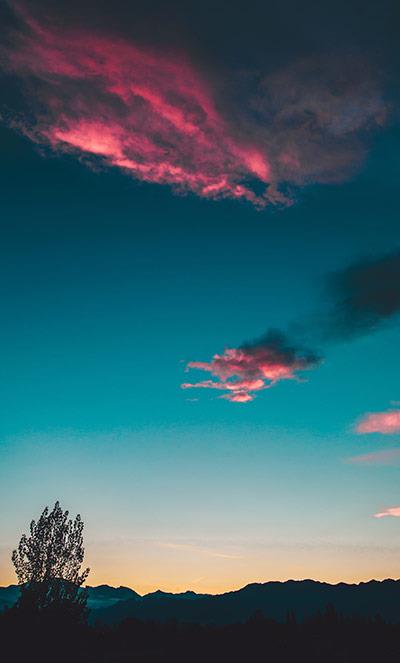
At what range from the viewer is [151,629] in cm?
3578

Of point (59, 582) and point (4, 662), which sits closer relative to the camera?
point (4, 662)

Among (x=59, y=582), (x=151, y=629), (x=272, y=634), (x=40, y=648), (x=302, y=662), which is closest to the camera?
(x=302, y=662)

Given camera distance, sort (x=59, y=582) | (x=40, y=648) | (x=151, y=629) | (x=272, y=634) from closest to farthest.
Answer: (x=40, y=648) → (x=272, y=634) → (x=151, y=629) → (x=59, y=582)

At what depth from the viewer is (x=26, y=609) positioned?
3278 cm

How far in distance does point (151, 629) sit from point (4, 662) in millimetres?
11798

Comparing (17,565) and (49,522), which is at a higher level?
(49,522)

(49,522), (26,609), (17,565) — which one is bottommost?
(26,609)

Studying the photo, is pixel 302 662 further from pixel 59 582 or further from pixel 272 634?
pixel 59 582

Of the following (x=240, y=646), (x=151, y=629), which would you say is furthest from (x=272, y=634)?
(x=151, y=629)

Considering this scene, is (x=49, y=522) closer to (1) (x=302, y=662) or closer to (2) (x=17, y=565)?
(2) (x=17, y=565)

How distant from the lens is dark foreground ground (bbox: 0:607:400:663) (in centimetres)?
2809

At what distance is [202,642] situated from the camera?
3159 cm

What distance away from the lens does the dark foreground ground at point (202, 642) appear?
28.1 meters

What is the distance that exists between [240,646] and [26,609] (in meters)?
14.0
